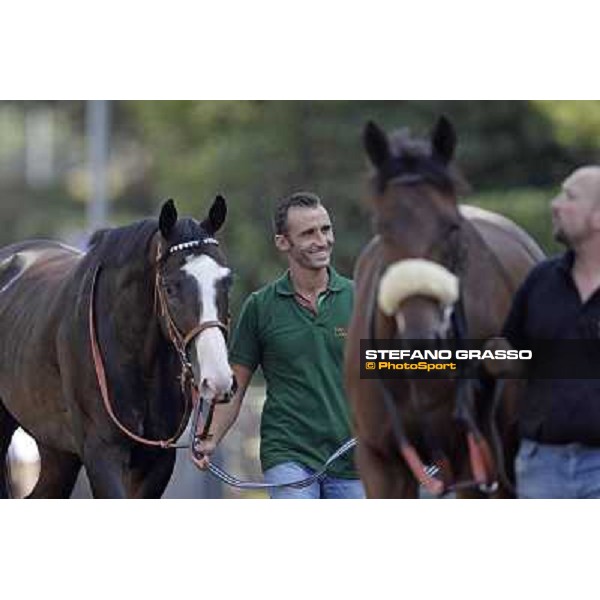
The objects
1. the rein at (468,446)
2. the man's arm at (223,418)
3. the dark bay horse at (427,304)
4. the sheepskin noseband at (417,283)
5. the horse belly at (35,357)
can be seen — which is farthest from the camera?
the horse belly at (35,357)

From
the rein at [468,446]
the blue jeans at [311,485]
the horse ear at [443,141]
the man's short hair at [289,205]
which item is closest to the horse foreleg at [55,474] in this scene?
the blue jeans at [311,485]

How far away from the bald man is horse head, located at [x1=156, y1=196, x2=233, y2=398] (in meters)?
1.12

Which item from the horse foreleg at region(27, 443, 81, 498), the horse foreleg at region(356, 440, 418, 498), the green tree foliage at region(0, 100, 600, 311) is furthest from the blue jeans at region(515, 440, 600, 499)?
the horse foreleg at region(27, 443, 81, 498)

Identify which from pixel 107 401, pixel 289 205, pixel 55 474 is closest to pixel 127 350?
pixel 107 401

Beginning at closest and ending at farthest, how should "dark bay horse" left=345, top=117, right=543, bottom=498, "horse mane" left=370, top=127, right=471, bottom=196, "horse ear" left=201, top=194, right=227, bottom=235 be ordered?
1. "dark bay horse" left=345, top=117, right=543, bottom=498
2. "horse mane" left=370, top=127, right=471, bottom=196
3. "horse ear" left=201, top=194, right=227, bottom=235

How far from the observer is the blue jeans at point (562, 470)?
20.0ft

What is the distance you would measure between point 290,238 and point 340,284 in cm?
28

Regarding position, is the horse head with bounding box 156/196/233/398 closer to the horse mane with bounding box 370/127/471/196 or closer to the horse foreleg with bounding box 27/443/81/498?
the horse mane with bounding box 370/127/471/196

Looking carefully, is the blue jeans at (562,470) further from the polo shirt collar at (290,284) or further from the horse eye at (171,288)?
the horse eye at (171,288)

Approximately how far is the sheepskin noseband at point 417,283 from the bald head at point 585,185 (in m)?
0.67

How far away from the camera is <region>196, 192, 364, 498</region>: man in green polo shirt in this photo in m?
6.93

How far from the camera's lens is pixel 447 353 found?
19.7ft
